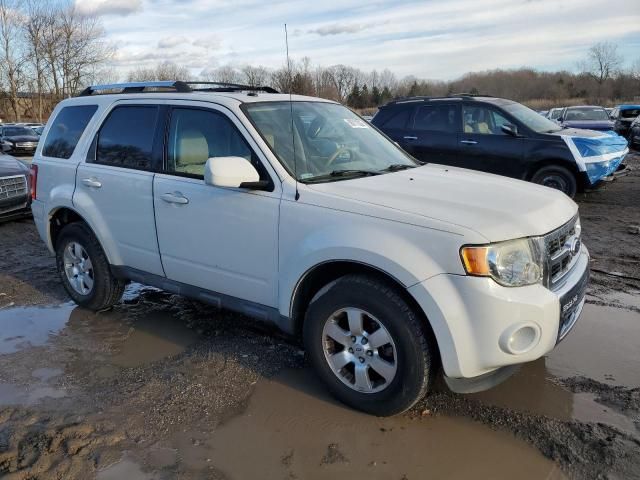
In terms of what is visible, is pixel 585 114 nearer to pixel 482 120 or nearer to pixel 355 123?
pixel 482 120

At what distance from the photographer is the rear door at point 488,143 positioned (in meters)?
9.30

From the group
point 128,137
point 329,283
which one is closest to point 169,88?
point 128,137

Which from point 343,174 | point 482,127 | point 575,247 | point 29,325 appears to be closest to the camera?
point 575,247

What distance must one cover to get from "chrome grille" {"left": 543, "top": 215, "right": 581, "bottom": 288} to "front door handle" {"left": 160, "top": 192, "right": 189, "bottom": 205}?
240cm

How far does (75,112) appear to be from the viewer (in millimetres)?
5051

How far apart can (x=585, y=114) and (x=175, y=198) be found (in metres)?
19.2

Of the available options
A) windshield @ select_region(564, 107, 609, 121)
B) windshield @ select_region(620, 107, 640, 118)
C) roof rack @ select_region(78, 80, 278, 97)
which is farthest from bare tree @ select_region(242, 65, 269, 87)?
windshield @ select_region(620, 107, 640, 118)

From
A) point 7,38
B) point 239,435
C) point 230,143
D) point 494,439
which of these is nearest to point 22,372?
point 239,435

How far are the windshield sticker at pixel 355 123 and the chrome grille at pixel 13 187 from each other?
6298 mm

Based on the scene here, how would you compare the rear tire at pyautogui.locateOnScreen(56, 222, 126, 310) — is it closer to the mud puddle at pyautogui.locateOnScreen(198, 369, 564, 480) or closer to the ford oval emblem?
the mud puddle at pyautogui.locateOnScreen(198, 369, 564, 480)

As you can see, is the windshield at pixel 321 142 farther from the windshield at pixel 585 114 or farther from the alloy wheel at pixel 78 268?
the windshield at pixel 585 114

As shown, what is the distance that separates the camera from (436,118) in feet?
32.5

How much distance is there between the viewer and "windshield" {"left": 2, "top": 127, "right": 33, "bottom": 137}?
2625 cm

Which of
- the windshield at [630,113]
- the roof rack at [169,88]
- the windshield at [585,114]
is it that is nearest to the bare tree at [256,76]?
the roof rack at [169,88]
